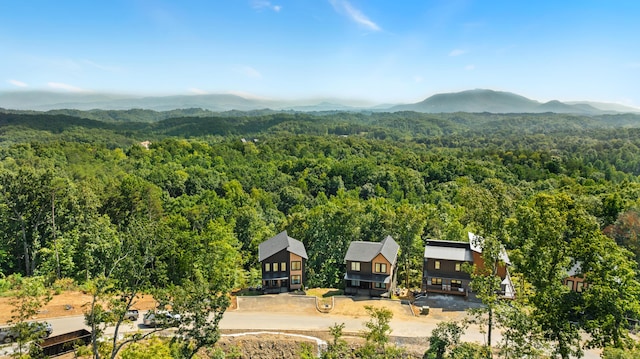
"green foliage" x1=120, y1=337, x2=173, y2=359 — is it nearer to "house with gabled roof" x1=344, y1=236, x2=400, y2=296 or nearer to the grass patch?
the grass patch

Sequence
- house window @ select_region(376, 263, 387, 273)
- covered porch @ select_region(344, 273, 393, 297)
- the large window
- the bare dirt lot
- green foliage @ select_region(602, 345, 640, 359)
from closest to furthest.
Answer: green foliage @ select_region(602, 345, 640, 359) → the bare dirt lot → covered porch @ select_region(344, 273, 393, 297) → house window @ select_region(376, 263, 387, 273) → the large window

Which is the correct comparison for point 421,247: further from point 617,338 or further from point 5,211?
point 5,211

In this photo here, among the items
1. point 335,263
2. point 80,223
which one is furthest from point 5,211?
point 335,263

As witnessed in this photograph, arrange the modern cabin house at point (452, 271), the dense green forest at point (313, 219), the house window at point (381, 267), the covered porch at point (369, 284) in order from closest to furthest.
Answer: the dense green forest at point (313, 219)
the modern cabin house at point (452, 271)
the covered porch at point (369, 284)
the house window at point (381, 267)

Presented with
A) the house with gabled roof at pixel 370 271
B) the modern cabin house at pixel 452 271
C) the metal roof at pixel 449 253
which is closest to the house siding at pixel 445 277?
the modern cabin house at pixel 452 271

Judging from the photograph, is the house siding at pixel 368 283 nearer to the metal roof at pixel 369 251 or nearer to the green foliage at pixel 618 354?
the metal roof at pixel 369 251

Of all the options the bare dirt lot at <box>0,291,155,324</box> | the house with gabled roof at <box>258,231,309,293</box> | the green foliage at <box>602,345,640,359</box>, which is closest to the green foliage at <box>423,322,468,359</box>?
the green foliage at <box>602,345,640,359</box>

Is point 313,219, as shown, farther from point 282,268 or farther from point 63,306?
point 63,306
